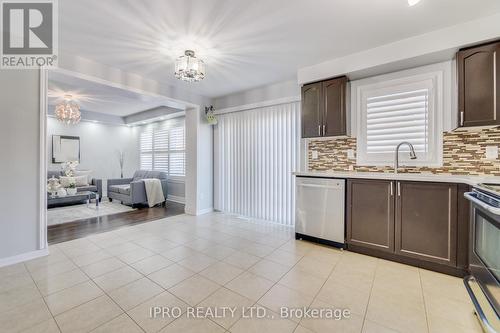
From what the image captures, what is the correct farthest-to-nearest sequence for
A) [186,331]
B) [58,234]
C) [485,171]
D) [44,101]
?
[58,234]
[44,101]
[485,171]
[186,331]

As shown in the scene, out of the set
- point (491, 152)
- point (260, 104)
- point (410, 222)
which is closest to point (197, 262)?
point (410, 222)

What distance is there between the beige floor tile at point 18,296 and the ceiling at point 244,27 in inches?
103

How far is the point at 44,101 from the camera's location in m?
2.75

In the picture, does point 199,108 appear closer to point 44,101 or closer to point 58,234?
point 44,101

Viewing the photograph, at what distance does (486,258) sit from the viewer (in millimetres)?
1580

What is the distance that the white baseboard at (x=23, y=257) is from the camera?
8.14 feet

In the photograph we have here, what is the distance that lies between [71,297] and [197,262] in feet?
3.72

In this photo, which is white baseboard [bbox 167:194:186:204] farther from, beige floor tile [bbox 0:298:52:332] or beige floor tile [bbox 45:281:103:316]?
beige floor tile [bbox 0:298:52:332]

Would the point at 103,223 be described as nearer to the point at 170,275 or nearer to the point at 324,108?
the point at 170,275

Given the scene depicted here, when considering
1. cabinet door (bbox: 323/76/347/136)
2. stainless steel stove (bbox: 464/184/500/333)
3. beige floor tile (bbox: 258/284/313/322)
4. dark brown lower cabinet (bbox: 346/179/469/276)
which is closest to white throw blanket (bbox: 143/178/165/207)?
cabinet door (bbox: 323/76/347/136)

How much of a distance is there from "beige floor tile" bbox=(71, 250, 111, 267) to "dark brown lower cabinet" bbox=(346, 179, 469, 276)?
306cm

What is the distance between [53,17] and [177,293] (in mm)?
2981

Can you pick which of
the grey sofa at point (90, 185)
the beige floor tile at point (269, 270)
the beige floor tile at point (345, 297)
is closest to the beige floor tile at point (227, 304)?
the beige floor tile at point (269, 270)

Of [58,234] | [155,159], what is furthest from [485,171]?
[155,159]
